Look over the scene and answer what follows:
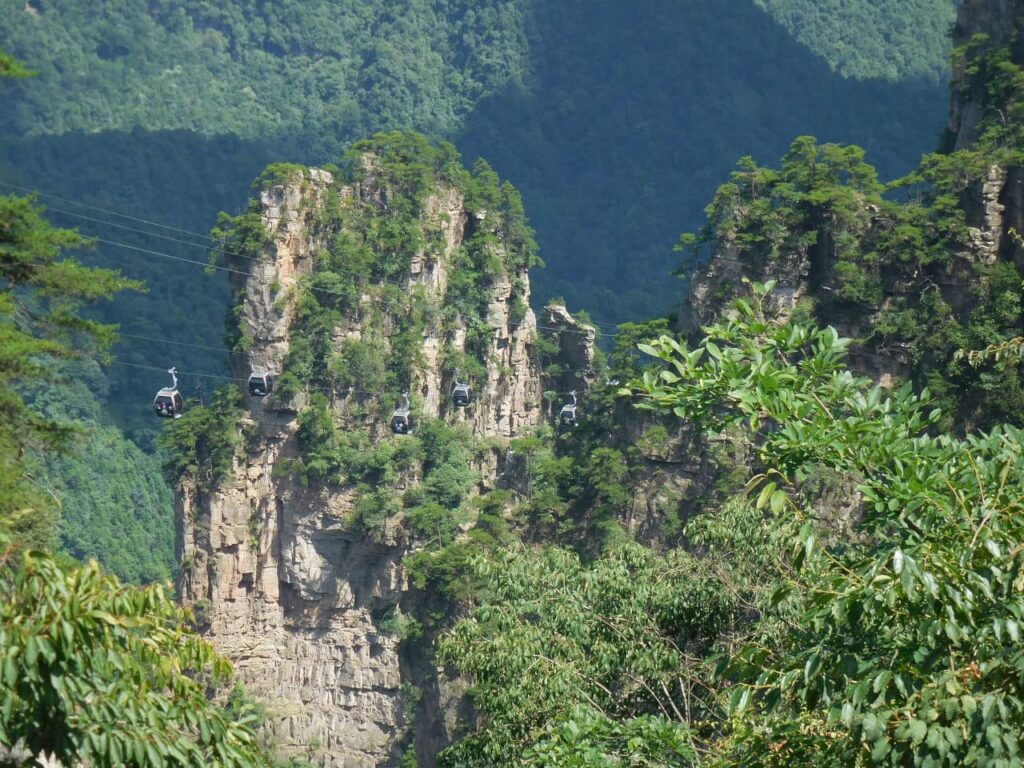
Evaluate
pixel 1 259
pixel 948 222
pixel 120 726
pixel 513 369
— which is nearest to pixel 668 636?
pixel 1 259

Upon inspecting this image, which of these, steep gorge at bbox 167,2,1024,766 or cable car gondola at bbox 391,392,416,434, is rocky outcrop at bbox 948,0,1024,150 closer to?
steep gorge at bbox 167,2,1024,766

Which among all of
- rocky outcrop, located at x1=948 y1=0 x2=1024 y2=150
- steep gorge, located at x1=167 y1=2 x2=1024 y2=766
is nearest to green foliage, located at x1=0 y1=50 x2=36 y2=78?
steep gorge, located at x1=167 y1=2 x2=1024 y2=766

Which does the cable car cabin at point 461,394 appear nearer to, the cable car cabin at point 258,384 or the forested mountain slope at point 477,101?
the cable car cabin at point 258,384

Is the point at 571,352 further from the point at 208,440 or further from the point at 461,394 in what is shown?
the point at 208,440

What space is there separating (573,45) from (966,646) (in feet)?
327

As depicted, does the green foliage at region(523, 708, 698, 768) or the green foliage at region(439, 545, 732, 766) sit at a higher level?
the green foliage at region(439, 545, 732, 766)

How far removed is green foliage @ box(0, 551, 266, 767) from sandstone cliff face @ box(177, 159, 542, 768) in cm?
3403

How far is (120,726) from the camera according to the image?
9867mm

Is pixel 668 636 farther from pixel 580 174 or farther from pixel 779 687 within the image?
pixel 580 174

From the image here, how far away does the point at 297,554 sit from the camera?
152 ft

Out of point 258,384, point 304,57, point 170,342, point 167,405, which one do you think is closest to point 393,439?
point 258,384

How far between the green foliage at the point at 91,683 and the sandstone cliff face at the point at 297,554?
3403 cm

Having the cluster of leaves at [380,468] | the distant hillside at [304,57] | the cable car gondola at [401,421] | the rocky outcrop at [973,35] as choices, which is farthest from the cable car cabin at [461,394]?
the distant hillside at [304,57]

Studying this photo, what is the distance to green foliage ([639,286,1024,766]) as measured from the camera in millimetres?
9227
